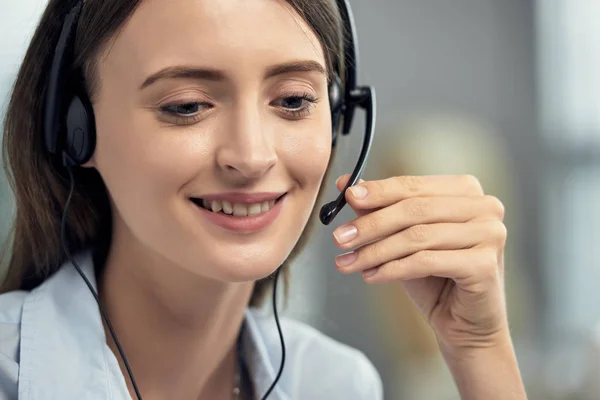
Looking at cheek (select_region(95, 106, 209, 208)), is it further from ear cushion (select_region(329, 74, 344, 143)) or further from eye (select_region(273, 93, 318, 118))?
ear cushion (select_region(329, 74, 344, 143))

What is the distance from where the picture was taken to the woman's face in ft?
2.88

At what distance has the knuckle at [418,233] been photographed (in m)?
0.97

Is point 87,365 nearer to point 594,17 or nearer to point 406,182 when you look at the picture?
point 406,182

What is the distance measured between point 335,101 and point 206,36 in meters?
0.27

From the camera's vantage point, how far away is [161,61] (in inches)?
34.6

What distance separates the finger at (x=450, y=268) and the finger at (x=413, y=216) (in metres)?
0.04

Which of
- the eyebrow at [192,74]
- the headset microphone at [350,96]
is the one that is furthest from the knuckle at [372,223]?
the eyebrow at [192,74]

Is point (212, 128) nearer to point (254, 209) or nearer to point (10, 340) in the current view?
point (254, 209)

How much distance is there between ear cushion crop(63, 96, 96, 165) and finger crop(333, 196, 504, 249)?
1.17 ft

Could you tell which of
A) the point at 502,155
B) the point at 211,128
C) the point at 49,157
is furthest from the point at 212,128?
the point at 502,155

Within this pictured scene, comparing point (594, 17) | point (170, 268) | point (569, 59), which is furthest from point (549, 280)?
point (170, 268)

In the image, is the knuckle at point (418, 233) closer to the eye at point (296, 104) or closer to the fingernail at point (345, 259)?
the fingernail at point (345, 259)

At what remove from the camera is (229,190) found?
902 mm

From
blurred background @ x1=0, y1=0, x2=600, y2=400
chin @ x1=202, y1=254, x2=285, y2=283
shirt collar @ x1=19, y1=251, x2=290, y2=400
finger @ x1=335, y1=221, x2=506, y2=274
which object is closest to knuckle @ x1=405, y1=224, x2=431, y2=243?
finger @ x1=335, y1=221, x2=506, y2=274
